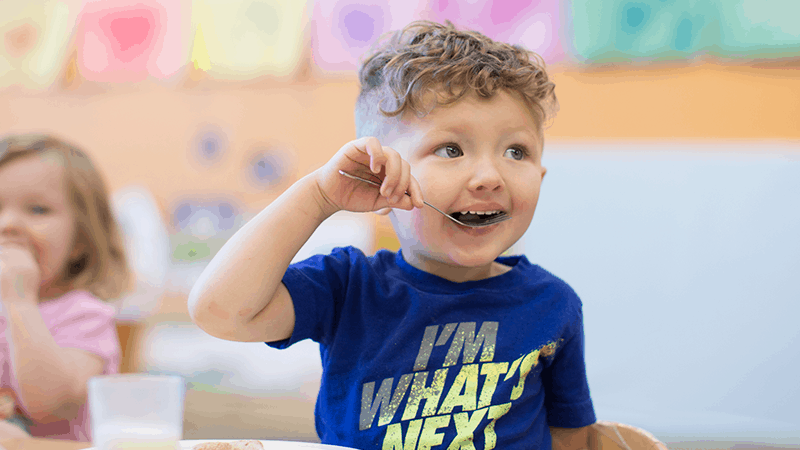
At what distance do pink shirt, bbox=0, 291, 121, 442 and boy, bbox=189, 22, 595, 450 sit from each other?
0.77 metres

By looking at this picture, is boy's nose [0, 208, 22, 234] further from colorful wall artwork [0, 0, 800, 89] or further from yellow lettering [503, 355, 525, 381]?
yellow lettering [503, 355, 525, 381]

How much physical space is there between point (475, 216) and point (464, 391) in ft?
0.67

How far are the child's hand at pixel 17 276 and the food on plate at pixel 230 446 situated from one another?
0.90 m

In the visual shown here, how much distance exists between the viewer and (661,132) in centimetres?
197

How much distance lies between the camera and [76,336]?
1325 mm

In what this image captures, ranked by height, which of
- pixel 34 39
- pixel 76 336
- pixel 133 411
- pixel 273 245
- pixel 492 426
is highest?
pixel 34 39

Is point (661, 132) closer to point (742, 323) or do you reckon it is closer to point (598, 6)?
point (598, 6)

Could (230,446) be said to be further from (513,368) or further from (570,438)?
(570,438)

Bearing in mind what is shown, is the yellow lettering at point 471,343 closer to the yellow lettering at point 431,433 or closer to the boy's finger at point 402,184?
the yellow lettering at point 431,433

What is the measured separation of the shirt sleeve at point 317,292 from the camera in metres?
0.71

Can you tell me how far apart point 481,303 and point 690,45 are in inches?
60.3

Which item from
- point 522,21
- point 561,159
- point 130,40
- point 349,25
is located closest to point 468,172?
point 561,159

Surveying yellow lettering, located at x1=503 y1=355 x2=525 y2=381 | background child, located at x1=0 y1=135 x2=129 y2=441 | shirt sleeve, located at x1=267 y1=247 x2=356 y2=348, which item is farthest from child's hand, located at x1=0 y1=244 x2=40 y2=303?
yellow lettering, located at x1=503 y1=355 x2=525 y2=381

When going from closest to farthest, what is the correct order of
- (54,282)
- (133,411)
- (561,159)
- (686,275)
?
1. (133,411)
2. (54,282)
3. (686,275)
4. (561,159)
